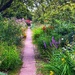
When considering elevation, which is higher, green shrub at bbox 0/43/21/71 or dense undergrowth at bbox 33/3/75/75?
dense undergrowth at bbox 33/3/75/75

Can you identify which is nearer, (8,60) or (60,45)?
(8,60)

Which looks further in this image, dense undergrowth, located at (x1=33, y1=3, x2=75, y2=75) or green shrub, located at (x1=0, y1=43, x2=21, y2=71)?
green shrub, located at (x1=0, y1=43, x2=21, y2=71)

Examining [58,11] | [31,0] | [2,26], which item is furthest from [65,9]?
[2,26]

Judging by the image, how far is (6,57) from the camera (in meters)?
10.0

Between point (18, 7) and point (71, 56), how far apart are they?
14.0 meters

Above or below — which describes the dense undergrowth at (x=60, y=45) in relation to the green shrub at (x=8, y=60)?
above

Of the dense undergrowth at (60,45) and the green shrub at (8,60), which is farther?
the green shrub at (8,60)

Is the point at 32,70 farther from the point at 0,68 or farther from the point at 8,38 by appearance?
the point at 8,38

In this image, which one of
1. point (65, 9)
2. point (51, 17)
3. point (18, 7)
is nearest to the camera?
point (65, 9)

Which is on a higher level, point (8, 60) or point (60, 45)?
point (60, 45)

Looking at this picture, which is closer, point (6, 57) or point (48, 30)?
point (6, 57)

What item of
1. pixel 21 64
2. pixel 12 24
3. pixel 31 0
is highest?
pixel 31 0

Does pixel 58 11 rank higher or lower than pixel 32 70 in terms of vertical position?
higher

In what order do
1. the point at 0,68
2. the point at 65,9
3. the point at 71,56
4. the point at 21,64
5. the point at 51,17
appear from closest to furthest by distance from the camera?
the point at 71,56 → the point at 0,68 → the point at 21,64 → the point at 65,9 → the point at 51,17
